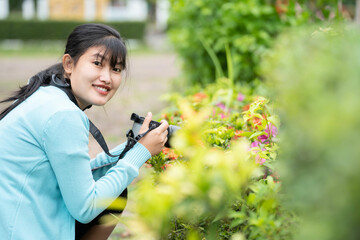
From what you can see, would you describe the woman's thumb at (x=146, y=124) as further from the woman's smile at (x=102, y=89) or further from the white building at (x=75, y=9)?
the white building at (x=75, y=9)

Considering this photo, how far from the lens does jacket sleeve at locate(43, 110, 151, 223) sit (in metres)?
1.54

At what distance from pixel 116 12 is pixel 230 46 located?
25490mm

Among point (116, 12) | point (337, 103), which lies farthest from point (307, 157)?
point (116, 12)

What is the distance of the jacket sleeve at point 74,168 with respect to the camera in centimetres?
154

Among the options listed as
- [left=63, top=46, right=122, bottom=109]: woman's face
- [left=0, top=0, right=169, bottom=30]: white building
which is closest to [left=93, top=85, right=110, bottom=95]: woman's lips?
[left=63, top=46, right=122, bottom=109]: woman's face

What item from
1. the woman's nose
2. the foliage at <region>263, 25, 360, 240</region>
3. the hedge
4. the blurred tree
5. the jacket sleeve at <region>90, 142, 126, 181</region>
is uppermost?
the foliage at <region>263, 25, 360, 240</region>

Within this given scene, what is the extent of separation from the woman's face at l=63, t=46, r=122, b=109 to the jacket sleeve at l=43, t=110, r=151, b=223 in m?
0.29

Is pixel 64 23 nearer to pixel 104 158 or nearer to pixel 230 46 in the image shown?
pixel 230 46

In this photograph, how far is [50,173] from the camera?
1.68 metres

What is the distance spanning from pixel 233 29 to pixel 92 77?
2568 mm

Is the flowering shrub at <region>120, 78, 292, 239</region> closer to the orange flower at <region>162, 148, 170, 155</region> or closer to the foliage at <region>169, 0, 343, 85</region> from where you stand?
the orange flower at <region>162, 148, 170, 155</region>

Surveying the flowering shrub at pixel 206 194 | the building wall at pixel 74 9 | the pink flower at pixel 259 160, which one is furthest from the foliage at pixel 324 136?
the building wall at pixel 74 9

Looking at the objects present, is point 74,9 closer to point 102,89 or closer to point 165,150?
point 102,89

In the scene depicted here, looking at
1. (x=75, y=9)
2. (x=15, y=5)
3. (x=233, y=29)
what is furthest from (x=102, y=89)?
(x=15, y=5)
